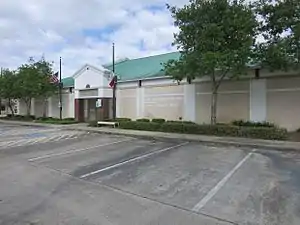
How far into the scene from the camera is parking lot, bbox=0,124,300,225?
18.6 ft

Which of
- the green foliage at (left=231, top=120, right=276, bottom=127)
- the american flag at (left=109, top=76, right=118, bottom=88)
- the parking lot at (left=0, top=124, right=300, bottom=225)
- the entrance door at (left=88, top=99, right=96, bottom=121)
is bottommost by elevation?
the parking lot at (left=0, top=124, right=300, bottom=225)

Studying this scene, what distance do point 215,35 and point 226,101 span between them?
618cm

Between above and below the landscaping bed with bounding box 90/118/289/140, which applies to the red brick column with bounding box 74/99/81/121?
above

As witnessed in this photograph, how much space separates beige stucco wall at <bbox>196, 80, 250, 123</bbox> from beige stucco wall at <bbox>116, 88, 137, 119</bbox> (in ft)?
23.8

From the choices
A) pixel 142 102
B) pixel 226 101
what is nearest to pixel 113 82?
pixel 142 102

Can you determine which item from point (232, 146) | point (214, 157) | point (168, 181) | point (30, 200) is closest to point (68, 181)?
point (30, 200)

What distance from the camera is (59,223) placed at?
17.5 ft

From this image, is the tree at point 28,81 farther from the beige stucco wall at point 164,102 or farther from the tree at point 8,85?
the beige stucco wall at point 164,102

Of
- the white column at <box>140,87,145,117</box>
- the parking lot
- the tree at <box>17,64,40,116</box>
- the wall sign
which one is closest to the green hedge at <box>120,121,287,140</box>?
the parking lot

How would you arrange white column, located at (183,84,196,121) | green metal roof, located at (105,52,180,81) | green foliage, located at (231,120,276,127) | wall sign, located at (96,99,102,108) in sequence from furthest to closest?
wall sign, located at (96,99,102,108) < green metal roof, located at (105,52,180,81) < white column, located at (183,84,196,121) < green foliage, located at (231,120,276,127)

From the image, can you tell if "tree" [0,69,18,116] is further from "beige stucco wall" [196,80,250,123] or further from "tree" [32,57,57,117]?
"beige stucco wall" [196,80,250,123]

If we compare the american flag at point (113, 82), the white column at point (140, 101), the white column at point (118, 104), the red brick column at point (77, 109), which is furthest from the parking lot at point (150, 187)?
the red brick column at point (77, 109)

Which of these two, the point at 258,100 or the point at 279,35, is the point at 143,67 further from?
the point at 279,35

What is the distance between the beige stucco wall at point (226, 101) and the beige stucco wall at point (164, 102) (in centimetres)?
185
